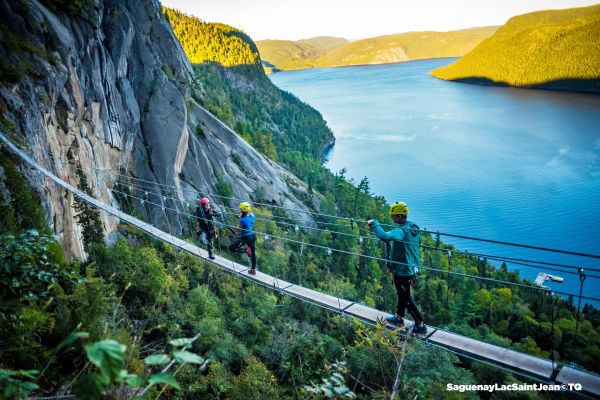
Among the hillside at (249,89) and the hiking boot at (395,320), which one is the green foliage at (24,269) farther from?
the hillside at (249,89)

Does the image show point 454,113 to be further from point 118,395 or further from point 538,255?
point 118,395

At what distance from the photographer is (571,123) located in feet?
261

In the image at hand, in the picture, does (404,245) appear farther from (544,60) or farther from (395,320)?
(544,60)

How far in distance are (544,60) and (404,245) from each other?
165610 mm

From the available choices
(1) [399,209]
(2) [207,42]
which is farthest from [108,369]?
(2) [207,42]

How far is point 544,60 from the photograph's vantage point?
140375 mm

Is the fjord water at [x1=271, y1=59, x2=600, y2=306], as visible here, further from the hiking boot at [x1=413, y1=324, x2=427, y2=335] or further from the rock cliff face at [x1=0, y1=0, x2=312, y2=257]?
the hiking boot at [x1=413, y1=324, x2=427, y2=335]

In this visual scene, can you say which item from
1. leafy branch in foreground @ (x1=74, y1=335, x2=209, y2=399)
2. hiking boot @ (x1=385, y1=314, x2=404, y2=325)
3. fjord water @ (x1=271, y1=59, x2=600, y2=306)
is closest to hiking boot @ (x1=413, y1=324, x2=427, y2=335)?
hiking boot @ (x1=385, y1=314, x2=404, y2=325)

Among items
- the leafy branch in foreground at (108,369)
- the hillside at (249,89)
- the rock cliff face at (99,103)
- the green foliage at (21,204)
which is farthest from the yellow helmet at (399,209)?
the hillside at (249,89)

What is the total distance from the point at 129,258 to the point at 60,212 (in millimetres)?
2294

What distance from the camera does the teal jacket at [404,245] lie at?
5117mm

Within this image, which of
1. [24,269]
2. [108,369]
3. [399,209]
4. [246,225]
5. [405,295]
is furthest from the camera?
[246,225]

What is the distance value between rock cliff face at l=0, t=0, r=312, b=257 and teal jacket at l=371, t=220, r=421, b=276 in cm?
565

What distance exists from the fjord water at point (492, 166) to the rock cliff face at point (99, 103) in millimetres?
31967
